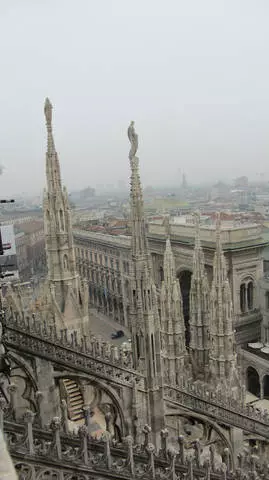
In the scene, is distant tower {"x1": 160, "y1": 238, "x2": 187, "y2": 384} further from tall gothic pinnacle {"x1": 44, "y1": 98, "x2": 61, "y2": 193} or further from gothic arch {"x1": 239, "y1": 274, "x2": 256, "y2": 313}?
gothic arch {"x1": 239, "y1": 274, "x2": 256, "y2": 313}

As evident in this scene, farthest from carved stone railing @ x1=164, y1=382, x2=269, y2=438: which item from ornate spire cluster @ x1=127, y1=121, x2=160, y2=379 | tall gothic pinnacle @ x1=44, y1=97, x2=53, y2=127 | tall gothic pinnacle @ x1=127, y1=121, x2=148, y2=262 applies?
tall gothic pinnacle @ x1=44, y1=97, x2=53, y2=127

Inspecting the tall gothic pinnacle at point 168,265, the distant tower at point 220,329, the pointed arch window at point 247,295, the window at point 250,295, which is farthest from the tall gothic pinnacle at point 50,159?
the window at point 250,295

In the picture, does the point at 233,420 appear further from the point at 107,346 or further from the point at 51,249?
the point at 51,249

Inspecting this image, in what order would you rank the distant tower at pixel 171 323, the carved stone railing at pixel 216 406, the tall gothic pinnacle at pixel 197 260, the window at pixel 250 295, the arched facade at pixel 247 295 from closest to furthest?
the carved stone railing at pixel 216 406 < the distant tower at pixel 171 323 < the tall gothic pinnacle at pixel 197 260 < the arched facade at pixel 247 295 < the window at pixel 250 295

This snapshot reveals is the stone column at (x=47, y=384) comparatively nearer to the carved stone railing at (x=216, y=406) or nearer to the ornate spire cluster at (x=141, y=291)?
the ornate spire cluster at (x=141, y=291)

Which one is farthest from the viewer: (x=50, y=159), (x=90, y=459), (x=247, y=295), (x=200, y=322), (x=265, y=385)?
(x=247, y=295)

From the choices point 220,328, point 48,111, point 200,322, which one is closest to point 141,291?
point 220,328

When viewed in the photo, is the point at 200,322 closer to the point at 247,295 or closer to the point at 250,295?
the point at 247,295
